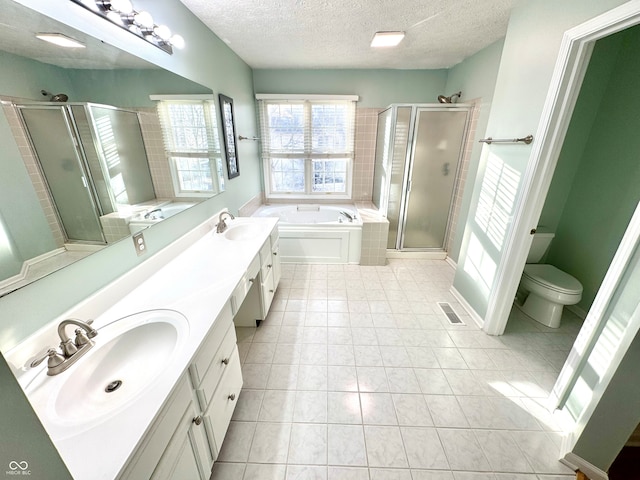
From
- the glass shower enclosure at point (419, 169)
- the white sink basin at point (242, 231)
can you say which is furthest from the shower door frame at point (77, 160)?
the glass shower enclosure at point (419, 169)

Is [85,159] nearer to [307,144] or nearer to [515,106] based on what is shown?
[515,106]

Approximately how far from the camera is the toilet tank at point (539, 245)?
7.42ft

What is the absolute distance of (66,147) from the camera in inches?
37.4

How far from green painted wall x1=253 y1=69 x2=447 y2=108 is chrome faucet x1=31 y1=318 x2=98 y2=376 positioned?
3.41 metres

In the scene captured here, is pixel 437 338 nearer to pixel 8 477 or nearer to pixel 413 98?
pixel 8 477

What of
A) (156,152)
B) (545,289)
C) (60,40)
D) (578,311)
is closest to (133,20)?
(60,40)

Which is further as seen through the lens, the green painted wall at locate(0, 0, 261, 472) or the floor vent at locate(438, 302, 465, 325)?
the floor vent at locate(438, 302, 465, 325)

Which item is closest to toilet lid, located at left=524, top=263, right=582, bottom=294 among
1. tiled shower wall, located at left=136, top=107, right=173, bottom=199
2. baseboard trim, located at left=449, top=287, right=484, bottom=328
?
baseboard trim, located at left=449, top=287, right=484, bottom=328

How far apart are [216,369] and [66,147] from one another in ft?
3.48

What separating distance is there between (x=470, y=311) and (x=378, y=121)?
2.61 meters

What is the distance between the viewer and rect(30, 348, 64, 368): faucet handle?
2.63 feet

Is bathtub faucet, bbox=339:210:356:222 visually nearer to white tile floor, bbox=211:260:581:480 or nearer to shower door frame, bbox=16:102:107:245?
white tile floor, bbox=211:260:581:480

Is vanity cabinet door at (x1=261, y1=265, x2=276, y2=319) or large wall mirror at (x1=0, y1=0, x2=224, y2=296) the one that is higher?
large wall mirror at (x1=0, y1=0, x2=224, y2=296)

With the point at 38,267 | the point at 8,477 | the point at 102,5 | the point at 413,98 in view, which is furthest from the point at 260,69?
the point at 8,477
